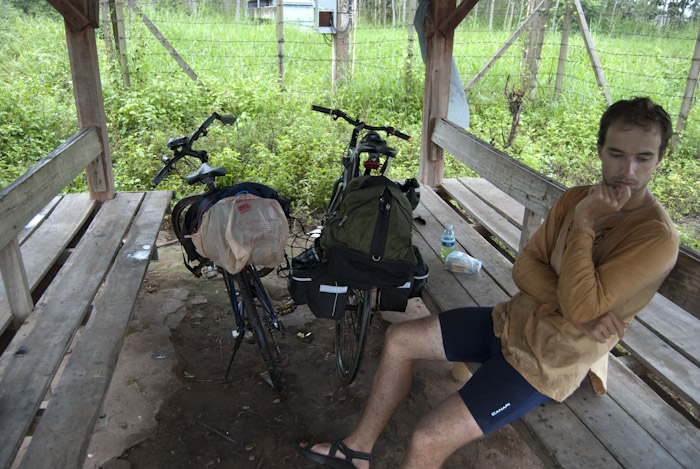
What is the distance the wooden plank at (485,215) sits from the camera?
13.1 ft

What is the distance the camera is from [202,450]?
9.53 ft

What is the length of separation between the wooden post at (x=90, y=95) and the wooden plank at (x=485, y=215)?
9.56ft

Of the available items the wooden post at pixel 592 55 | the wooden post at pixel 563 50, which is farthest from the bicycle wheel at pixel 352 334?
the wooden post at pixel 563 50

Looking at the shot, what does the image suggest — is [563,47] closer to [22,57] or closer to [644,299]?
[644,299]

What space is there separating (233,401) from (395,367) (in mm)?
1202

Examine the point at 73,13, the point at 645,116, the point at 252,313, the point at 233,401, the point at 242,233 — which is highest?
the point at 73,13

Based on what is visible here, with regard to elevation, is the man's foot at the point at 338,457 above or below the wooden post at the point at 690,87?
below

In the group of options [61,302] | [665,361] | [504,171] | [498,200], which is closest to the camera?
[665,361]

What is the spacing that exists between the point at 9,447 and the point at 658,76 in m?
9.83

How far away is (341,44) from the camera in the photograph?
8758mm

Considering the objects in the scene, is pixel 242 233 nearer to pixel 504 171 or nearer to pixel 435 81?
pixel 504 171

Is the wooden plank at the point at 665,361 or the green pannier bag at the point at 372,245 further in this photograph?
the green pannier bag at the point at 372,245

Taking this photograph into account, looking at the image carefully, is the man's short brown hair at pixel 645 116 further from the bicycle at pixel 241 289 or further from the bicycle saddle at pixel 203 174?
the bicycle saddle at pixel 203 174

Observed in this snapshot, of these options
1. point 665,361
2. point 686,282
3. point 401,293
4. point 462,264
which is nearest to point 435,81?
point 462,264
